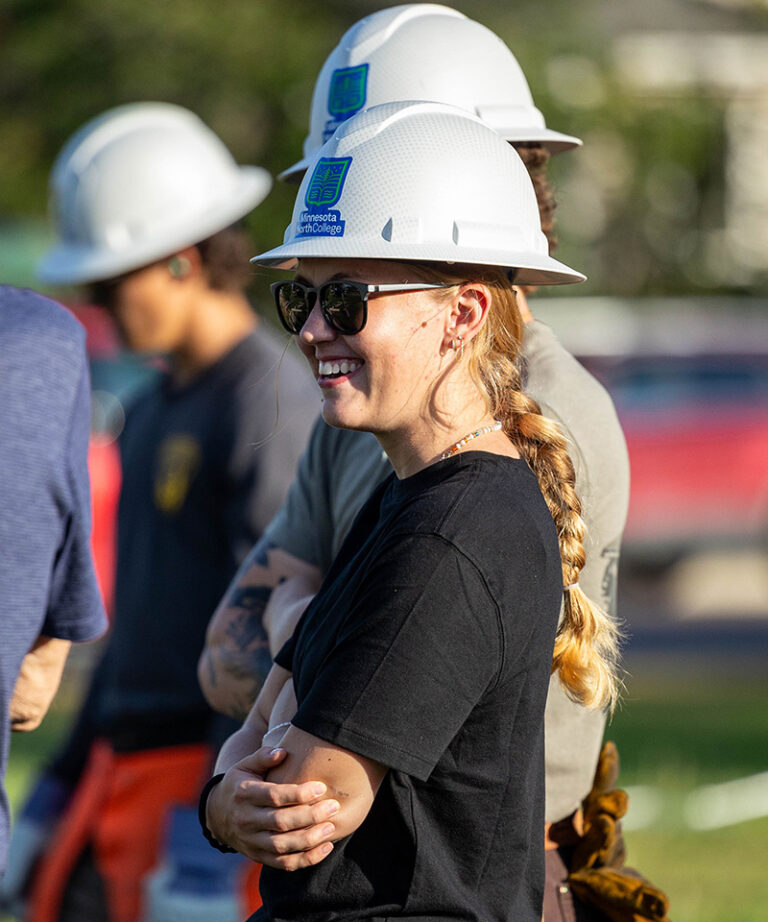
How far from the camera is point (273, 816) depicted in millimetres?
1988

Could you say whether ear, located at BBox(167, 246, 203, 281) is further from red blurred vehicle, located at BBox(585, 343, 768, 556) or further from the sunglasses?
red blurred vehicle, located at BBox(585, 343, 768, 556)

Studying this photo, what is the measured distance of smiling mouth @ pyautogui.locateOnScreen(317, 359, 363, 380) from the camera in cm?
222

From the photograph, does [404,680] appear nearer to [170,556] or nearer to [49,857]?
[170,556]

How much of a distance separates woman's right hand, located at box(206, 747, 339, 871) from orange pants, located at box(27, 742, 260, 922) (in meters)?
1.80

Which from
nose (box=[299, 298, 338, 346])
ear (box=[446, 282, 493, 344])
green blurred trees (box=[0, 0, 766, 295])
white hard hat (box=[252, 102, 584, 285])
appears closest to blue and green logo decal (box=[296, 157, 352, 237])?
white hard hat (box=[252, 102, 584, 285])

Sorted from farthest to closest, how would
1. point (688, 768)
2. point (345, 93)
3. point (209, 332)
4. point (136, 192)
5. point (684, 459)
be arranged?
point (684, 459), point (688, 768), point (136, 192), point (209, 332), point (345, 93)

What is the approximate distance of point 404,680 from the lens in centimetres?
190

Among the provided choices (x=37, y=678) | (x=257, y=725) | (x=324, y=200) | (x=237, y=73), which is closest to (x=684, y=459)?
(x=237, y=73)

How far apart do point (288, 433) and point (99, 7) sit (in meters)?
12.9

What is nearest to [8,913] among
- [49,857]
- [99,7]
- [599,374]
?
[49,857]

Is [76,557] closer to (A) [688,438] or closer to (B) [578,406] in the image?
(B) [578,406]

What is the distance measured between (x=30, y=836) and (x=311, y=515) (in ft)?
5.89

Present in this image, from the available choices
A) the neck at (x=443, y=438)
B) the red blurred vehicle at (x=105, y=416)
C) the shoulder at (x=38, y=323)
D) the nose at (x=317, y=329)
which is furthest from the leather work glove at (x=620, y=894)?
the red blurred vehicle at (x=105, y=416)

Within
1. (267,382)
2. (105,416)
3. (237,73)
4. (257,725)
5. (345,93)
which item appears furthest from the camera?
(237,73)
